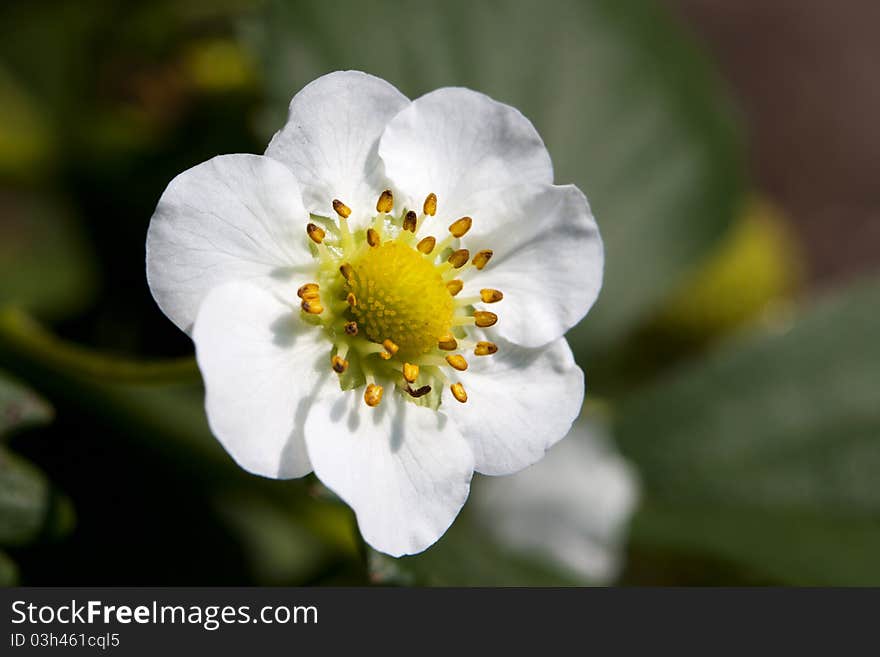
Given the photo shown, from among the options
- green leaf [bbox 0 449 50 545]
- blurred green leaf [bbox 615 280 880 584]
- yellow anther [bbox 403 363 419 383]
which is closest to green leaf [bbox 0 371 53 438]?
green leaf [bbox 0 449 50 545]

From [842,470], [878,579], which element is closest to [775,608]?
A: [878,579]

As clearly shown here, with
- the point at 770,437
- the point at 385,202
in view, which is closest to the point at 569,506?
the point at 770,437

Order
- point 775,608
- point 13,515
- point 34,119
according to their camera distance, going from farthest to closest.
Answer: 1. point 34,119
2. point 775,608
3. point 13,515

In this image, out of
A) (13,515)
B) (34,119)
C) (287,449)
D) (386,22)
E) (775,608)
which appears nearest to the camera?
(287,449)

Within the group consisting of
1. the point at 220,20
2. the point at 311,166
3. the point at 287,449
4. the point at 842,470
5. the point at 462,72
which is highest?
the point at 220,20

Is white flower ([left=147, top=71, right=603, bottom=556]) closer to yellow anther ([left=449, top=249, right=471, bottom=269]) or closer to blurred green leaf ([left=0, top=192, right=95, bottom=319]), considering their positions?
yellow anther ([left=449, top=249, right=471, bottom=269])

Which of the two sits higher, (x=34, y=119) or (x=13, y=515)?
(x=34, y=119)

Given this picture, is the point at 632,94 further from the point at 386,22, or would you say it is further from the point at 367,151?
the point at 367,151

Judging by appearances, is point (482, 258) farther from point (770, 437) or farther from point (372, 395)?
point (770, 437)
